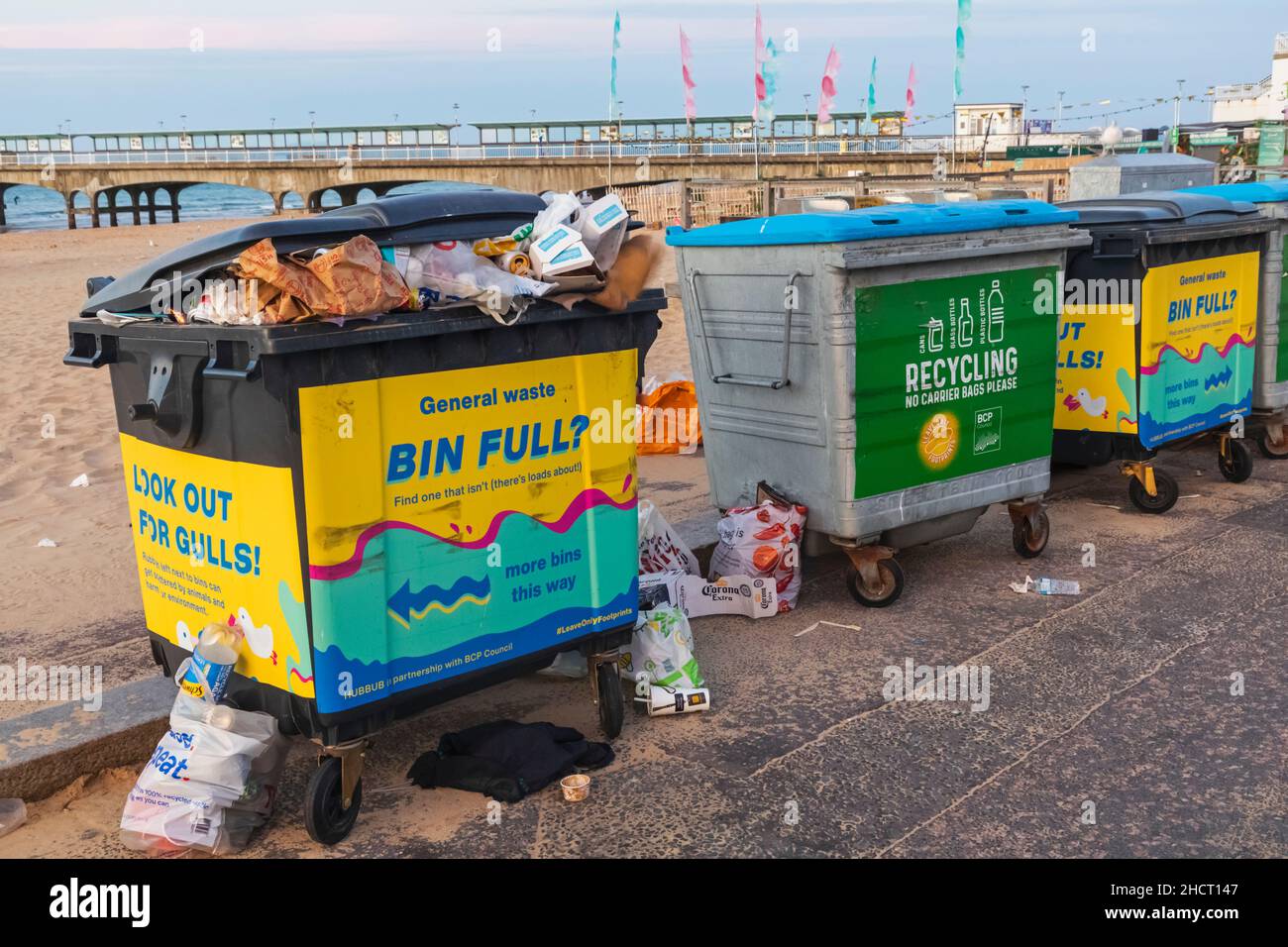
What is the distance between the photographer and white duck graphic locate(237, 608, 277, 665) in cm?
313

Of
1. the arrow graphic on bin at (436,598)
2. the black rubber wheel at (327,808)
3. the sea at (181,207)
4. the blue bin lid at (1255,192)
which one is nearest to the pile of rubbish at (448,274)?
the arrow graphic on bin at (436,598)

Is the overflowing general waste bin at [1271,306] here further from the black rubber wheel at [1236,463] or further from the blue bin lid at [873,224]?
the blue bin lid at [873,224]

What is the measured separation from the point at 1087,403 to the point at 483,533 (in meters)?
3.82

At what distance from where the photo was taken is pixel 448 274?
331 centimetres

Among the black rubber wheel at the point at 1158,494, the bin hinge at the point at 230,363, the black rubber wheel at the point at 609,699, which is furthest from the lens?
the black rubber wheel at the point at 1158,494

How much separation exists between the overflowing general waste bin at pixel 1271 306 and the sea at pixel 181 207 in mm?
56079

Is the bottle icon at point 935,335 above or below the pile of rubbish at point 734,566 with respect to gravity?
above

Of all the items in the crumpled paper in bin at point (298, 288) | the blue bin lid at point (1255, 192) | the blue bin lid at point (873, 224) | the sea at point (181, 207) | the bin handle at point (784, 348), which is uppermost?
the sea at point (181, 207)

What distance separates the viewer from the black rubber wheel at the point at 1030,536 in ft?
17.9

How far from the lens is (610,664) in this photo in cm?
372

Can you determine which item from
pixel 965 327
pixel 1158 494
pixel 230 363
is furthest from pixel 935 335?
pixel 230 363

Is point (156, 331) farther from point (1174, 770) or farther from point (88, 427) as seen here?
point (88, 427)

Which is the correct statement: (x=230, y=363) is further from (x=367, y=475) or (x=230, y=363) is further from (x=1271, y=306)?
(x=1271, y=306)

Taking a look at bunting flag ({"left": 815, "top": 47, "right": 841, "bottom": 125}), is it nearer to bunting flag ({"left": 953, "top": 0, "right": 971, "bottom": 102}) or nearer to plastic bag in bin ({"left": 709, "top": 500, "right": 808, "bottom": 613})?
bunting flag ({"left": 953, "top": 0, "right": 971, "bottom": 102})
